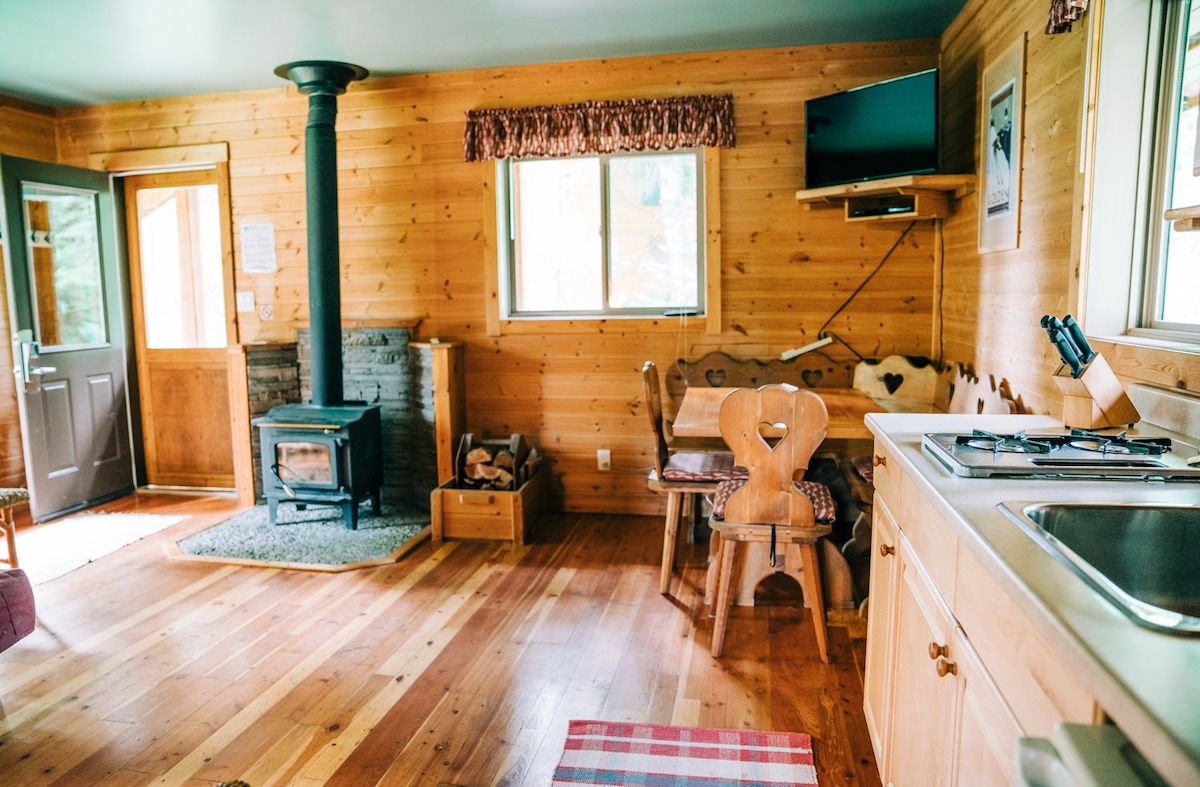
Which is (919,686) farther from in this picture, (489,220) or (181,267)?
(181,267)

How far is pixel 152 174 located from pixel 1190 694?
552 centimetres

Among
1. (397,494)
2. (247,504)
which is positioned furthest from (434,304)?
(247,504)

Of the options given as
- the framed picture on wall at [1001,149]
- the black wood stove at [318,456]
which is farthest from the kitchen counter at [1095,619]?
the black wood stove at [318,456]

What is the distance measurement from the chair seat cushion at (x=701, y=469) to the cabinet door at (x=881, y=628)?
1029mm

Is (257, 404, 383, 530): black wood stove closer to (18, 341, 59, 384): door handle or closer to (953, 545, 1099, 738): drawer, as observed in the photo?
(18, 341, 59, 384): door handle

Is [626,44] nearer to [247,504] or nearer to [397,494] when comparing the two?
[397,494]

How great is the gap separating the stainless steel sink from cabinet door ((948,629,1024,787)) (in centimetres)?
24

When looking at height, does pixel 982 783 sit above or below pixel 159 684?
above

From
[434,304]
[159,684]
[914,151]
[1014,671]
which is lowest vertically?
[159,684]

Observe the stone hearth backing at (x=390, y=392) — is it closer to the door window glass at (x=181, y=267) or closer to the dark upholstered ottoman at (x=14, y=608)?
the door window glass at (x=181, y=267)

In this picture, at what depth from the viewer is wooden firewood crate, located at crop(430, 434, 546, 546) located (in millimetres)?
3898

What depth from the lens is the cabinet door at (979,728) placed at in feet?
3.40

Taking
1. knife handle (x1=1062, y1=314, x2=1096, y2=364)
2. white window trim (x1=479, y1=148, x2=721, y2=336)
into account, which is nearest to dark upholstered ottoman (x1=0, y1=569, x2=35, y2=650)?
white window trim (x1=479, y1=148, x2=721, y2=336)

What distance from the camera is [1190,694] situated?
0.69 meters
